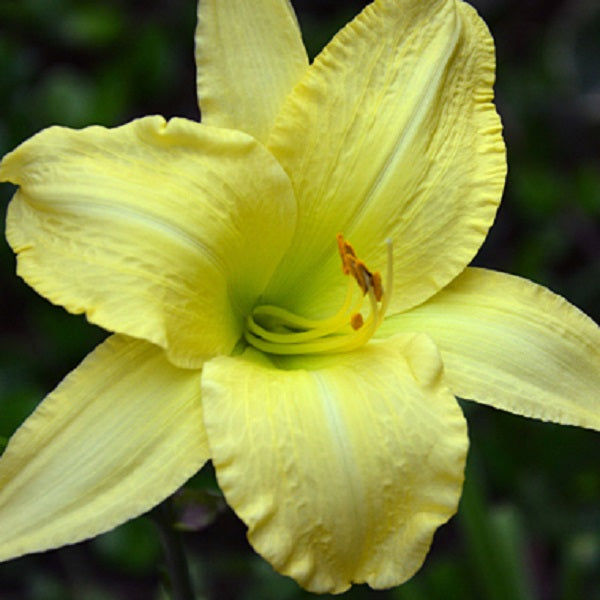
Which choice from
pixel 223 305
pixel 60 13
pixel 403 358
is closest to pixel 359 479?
pixel 403 358

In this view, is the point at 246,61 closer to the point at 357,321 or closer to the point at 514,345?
the point at 357,321

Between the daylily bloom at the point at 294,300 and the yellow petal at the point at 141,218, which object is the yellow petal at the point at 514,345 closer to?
the daylily bloom at the point at 294,300

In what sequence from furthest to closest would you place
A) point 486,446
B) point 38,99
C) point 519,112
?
point 519,112
point 38,99
point 486,446

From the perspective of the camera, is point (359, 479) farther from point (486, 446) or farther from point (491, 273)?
point (486, 446)

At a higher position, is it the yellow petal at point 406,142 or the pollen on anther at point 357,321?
the yellow petal at point 406,142

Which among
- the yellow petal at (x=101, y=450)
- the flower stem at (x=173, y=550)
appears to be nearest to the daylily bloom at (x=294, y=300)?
the yellow petal at (x=101, y=450)

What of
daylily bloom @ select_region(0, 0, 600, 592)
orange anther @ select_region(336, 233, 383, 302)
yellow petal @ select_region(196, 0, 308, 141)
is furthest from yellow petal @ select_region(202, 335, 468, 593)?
yellow petal @ select_region(196, 0, 308, 141)
